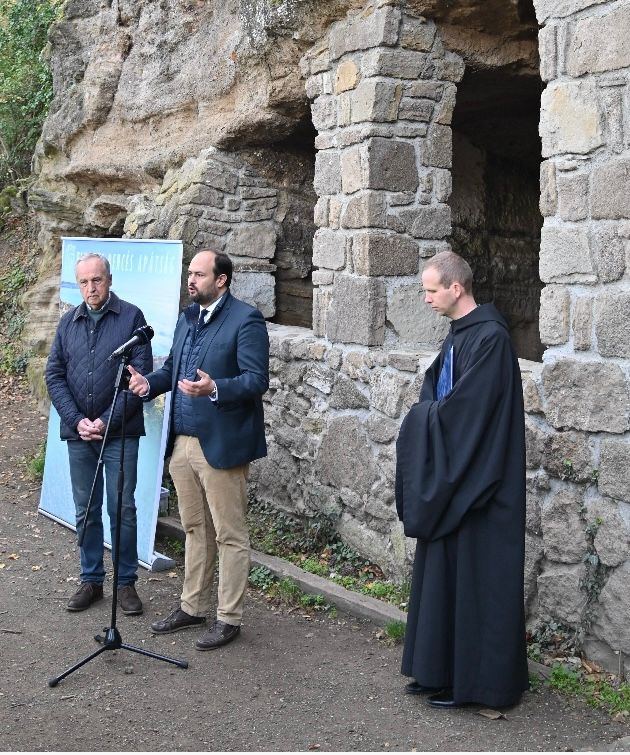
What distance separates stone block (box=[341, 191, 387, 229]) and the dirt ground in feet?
7.76

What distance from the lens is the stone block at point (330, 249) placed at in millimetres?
6141

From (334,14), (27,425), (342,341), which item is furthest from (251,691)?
(27,425)

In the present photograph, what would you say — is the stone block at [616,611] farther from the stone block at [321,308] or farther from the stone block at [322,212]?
the stone block at [322,212]

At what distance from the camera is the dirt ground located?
12.6 feet

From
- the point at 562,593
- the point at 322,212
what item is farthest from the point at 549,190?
the point at 322,212

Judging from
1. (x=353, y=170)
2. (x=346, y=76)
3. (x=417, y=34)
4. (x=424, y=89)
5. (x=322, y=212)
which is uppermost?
(x=417, y=34)

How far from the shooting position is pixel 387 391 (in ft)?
18.7

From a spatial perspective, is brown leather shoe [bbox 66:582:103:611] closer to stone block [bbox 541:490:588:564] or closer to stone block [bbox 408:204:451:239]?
stone block [bbox 541:490:588:564]

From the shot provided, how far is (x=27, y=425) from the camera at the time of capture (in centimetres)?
998

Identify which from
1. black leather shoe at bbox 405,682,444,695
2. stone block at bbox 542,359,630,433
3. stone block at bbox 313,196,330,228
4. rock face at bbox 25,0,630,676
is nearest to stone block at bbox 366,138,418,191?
rock face at bbox 25,0,630,676

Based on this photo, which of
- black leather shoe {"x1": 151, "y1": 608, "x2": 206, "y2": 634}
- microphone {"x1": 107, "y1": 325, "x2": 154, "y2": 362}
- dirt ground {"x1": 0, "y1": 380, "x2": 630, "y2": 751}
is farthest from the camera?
black leather shoe {"x1": 151, "y1": 608, "x2": 206, "y2": 634}

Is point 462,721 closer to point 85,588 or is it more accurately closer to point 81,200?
point 85,588

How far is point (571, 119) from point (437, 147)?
168 centimetres

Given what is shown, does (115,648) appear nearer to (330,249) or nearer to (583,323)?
(583,323)
